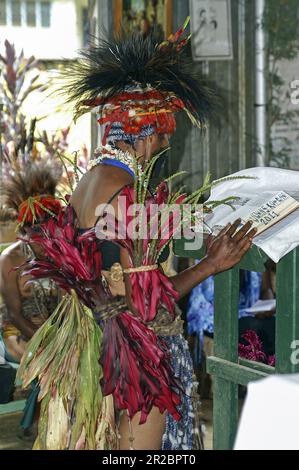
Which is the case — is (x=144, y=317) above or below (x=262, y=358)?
above

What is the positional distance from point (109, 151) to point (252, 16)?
14.3 feet

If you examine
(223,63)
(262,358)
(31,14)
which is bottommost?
(262,358)

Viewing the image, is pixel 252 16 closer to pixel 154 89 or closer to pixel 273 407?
pixel 154 89

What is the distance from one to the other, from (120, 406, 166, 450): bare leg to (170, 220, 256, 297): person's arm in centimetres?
45

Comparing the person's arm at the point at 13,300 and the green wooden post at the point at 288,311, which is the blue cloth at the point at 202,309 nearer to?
the person's arm at the point at 13,300

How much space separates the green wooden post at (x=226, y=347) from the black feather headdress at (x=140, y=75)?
65cm

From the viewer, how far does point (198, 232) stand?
261 centimetres

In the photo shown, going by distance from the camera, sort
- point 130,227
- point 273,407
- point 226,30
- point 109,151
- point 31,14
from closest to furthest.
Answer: point 273,407 → point 130,227 → point 109,151 → point 226,30 → point 31,14

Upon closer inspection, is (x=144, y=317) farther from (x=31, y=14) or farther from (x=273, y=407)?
(x=31, y=14)

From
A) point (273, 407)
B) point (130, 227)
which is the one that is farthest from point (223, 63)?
point (273, 407)

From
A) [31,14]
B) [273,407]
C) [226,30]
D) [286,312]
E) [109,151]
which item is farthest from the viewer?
[31,14]

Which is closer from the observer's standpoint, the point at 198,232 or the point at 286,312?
the point at 286,312

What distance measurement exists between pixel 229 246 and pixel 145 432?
0.71 m

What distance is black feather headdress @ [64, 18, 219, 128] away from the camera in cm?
275
